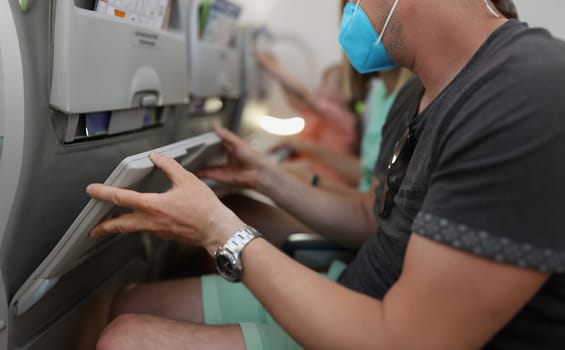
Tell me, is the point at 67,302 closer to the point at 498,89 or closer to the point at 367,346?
the point at 367,346

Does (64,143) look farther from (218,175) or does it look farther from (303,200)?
(303,200)

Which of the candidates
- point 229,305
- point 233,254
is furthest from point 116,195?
point 229,305

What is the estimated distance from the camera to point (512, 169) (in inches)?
19.9

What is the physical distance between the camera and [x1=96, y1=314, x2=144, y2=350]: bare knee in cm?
74

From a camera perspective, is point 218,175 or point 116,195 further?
point 218,175

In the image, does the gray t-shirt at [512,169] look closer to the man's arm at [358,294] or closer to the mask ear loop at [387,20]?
the man's arm at [358,294]

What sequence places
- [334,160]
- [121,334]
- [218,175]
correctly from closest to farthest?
[121,334], [218,175], [334,160]

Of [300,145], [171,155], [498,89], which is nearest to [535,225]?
[498,89]

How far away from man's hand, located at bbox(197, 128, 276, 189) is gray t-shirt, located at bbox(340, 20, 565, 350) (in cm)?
57

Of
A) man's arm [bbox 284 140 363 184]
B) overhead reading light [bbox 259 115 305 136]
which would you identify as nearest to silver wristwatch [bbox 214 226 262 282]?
man's arm [bbox 284 140 363 184]

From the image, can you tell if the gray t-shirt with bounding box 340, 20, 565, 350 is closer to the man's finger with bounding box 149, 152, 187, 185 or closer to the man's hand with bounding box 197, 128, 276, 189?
the man's finger with bounding box 149, 152, 187, 185

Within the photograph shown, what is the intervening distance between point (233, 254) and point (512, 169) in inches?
15.1

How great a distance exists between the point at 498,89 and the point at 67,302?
2.79 feet

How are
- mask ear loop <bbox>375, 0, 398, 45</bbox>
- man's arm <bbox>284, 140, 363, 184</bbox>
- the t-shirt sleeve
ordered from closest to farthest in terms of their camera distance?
the t-shirt sleeve → mask ear loop <bbox>375, 0, 398, 45</bbox> → man's arm <bbox>284, 140, 363, 184</bbox>
